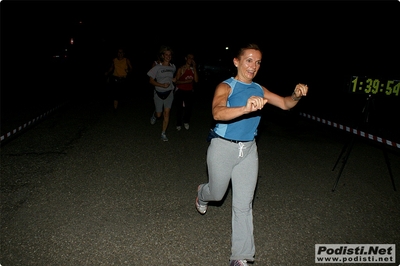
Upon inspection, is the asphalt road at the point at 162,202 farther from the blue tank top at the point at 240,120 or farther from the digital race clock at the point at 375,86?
the digital race clock at the point at 375,86

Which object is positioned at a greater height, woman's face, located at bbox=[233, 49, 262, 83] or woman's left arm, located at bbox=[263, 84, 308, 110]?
woman's face, located at bbox=[233, 49, 262, 83]

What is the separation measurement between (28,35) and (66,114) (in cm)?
2193

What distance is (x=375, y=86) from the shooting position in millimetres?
5449

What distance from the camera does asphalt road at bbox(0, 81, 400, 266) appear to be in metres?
3.31

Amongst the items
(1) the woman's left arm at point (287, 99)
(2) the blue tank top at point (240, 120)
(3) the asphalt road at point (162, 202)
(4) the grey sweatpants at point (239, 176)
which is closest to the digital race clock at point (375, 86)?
(3) the asphalt road at point (162, 202)

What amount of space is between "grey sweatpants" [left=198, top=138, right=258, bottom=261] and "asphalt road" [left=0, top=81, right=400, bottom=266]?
342 millimetres

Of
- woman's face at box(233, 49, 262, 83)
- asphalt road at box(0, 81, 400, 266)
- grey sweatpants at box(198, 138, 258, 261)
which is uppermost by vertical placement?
woman's face at box(233, 49, 262, 83)

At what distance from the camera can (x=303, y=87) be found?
3.09m

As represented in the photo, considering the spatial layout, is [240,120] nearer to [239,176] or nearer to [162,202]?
[239,176]

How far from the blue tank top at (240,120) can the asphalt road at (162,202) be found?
1.25 meters

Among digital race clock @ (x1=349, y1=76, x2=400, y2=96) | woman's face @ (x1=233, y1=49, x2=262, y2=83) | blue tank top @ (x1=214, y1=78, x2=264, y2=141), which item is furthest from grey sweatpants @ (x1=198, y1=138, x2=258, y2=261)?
digital race clock @ (x1=349, y1=76, x2=400, y2=96)

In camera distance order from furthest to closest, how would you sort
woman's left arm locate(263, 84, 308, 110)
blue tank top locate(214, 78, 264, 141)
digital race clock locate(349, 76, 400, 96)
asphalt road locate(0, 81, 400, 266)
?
digital race clock locate(349, 76, 400, 96), asphalt road locate(0, 81, 400, 266), woman's left arm locate(263, 84, 308, 110), blue tank top locate(214, 78, 264, 141)

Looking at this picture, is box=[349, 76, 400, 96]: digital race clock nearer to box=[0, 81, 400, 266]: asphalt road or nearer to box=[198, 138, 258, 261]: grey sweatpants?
box=[0, 81, 400, 266]: asphalt road

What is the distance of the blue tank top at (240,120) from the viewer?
3.05m
